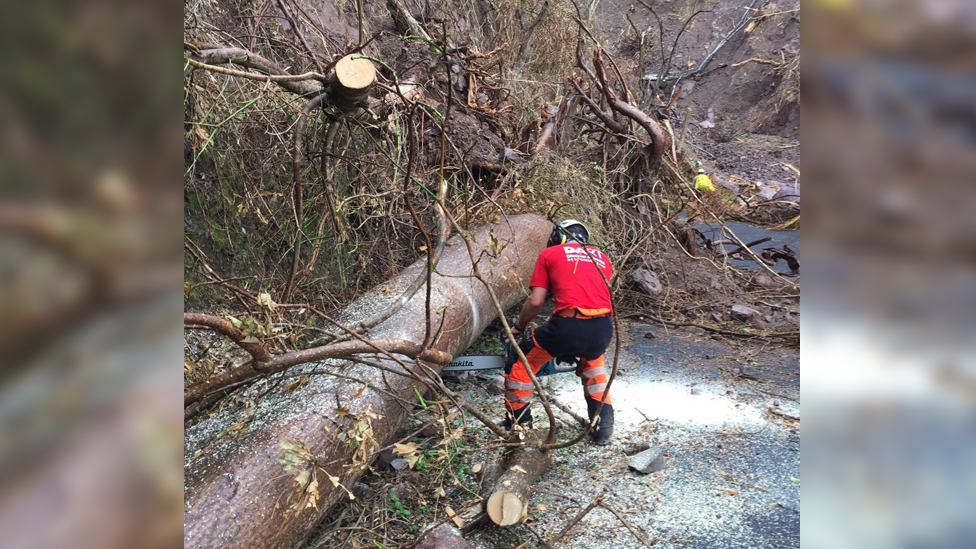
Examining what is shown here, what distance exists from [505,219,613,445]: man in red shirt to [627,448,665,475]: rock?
338 mm

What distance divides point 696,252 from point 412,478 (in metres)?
4.52

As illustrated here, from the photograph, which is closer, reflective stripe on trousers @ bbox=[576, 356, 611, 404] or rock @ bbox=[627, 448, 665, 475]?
rock @ bbox=[627, 448, 665, 475]

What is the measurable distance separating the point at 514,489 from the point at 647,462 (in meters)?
0.93

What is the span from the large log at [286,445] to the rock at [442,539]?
407 millimetres

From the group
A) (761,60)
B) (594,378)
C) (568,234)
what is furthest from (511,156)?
(761,60)

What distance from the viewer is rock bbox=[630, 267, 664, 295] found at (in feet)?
18.2

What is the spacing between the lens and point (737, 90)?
13.6 metres

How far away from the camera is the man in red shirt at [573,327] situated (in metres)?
3.49

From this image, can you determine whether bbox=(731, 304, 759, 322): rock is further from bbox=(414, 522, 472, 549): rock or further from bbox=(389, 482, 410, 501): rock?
bbox=(414, 522, 472, 549): rock

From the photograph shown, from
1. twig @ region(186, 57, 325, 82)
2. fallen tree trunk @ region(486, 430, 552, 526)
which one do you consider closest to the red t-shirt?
fallen tree trunk @ region(486, 430, 552, 526)

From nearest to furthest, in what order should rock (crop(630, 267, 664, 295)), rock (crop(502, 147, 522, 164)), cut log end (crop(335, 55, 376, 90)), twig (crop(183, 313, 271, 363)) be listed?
twig (crop(183, 313, 271, 363)) < cut log end (crop(335, 55, 376, 90)) < rock (crop(502, 147, 522, 164)) < rock (crop(630, 267, 664, 295))

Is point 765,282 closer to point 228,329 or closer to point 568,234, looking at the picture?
point 568,234
